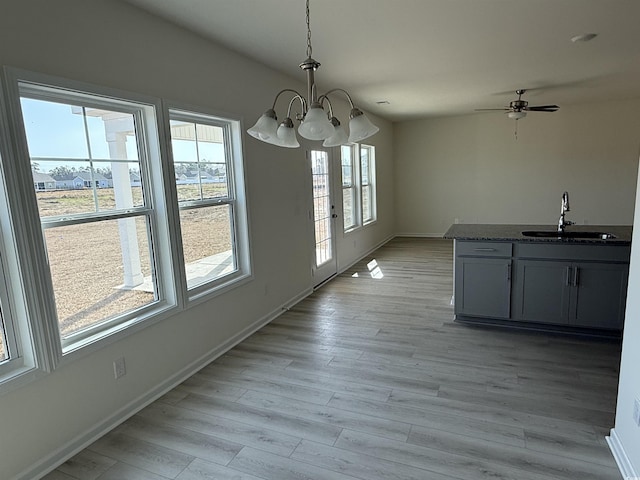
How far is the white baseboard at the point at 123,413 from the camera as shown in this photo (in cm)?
206

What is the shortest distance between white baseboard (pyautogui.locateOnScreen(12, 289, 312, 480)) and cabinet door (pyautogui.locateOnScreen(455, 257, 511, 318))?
82.1 inches

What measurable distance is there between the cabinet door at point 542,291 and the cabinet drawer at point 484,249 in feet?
0.53

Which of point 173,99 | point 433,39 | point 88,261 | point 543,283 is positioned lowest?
point 543,283

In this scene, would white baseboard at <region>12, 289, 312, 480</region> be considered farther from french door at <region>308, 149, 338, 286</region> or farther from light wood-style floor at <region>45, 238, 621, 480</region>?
french door at <region>308, 149, 338, 286</region>

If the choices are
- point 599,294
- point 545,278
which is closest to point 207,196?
point 545,278

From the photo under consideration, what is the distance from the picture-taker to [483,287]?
147 inches

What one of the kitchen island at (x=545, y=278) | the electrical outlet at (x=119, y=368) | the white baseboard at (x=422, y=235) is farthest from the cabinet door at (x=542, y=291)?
the white baseboard at (x=422, y=235)

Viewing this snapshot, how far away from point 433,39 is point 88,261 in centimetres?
317

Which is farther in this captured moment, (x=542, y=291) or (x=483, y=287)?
(x=483, y=287)

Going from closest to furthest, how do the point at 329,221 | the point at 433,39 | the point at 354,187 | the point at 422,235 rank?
the point at 433,39, the point at 329,221, the point at 354,187, the point at 422,235

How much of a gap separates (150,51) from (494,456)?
10.7 ft

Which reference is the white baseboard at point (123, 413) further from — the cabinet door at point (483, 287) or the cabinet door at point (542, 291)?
the cabinet door at point (542, 291)

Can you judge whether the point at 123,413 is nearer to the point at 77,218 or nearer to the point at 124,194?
the point at 77,218

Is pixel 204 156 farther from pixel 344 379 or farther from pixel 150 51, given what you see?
pixel 344 379
